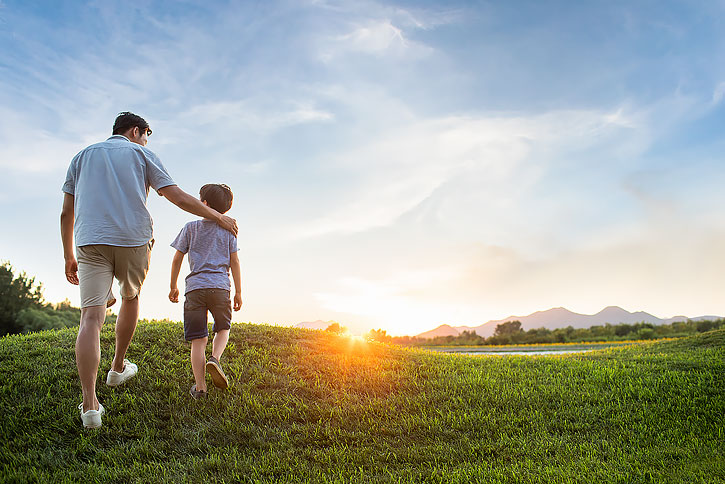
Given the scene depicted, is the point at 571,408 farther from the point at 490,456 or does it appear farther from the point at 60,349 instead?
the point at 60,349

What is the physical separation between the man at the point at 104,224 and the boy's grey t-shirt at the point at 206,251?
0.29 metres

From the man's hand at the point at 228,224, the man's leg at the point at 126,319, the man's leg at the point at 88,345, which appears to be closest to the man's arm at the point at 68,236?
the man's leg at the point at 88,345

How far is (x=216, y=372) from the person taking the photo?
506 cm

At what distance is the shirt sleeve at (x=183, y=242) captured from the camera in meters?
5.17

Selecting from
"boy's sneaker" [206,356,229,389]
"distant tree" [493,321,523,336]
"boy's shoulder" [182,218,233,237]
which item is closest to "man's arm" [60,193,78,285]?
"boy's shoulder" [182,218,233,237]

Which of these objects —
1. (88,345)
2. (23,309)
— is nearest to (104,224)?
(88,345)

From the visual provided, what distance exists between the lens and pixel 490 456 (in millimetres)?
4371

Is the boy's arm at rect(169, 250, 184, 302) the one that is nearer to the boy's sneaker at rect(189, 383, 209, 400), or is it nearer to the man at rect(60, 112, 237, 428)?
the man at rect(60, 112, 237, 428)

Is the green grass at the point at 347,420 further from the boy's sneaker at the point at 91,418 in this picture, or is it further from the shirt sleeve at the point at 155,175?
the shirt sleeve at the point at 155,175

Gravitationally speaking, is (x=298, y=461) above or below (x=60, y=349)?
below

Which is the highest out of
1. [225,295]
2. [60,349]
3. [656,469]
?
[225,295]

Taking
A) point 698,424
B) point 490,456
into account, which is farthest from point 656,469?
point 698,424

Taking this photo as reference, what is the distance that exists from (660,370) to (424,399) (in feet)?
14.1

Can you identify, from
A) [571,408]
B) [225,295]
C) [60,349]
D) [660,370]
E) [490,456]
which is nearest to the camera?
[490,456]
